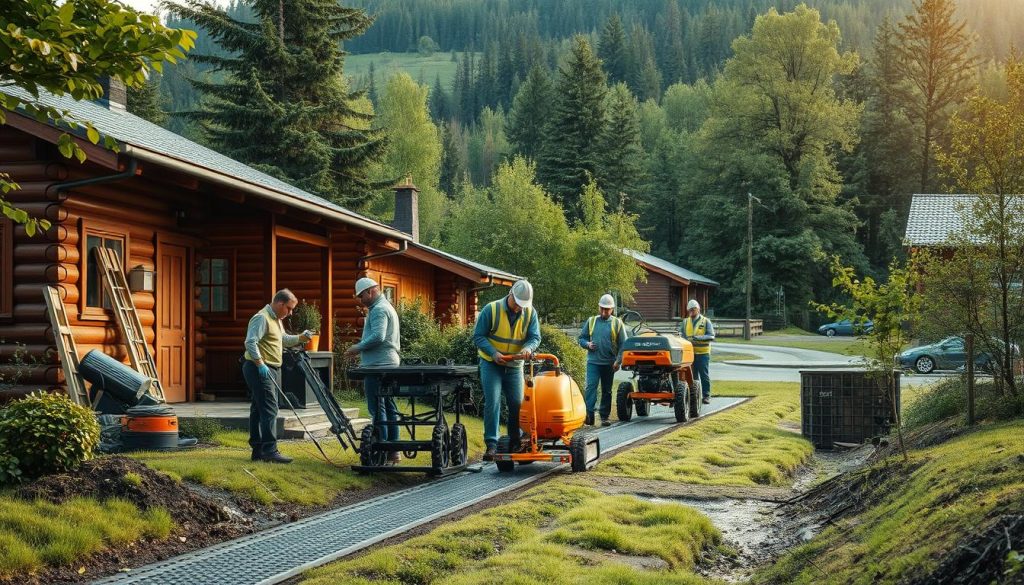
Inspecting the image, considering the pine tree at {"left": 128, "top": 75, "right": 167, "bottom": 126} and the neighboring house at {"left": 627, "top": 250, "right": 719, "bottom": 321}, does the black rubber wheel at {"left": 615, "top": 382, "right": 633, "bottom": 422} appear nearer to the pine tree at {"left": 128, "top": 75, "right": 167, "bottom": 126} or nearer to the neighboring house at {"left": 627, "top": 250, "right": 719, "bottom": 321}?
the pine tree at {"left": 128, "top": 75, "right": 167, "bottom": 126}

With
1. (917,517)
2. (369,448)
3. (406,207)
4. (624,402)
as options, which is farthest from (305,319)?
(917,517)

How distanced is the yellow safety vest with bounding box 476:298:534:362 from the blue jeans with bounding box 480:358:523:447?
0.20 m

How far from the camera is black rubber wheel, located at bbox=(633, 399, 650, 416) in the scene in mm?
19344

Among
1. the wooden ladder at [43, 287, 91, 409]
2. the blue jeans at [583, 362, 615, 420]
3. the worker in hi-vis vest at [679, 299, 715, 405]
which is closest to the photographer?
the wooden ladder at [43, 287, 91, 409]

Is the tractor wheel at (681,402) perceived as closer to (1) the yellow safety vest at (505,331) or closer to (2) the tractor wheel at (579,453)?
(2) the tractor wheel at (579,453)

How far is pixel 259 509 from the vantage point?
32.9ft

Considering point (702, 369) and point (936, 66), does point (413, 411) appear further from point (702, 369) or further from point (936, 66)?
point (936, 66)

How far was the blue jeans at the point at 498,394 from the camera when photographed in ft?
40.7

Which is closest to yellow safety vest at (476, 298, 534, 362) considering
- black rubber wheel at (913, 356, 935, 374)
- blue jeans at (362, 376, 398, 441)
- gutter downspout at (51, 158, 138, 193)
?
blue jeans at (362, 376, 398, 441)

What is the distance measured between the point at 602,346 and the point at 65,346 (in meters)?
8.26

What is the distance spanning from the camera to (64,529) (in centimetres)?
796

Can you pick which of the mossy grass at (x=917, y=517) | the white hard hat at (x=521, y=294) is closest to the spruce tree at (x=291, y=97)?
the white hard hat at (x=521, y=294)

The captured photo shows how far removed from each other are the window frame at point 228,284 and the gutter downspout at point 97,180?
468 cm

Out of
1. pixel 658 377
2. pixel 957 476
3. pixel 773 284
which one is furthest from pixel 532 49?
pixel 957 476
